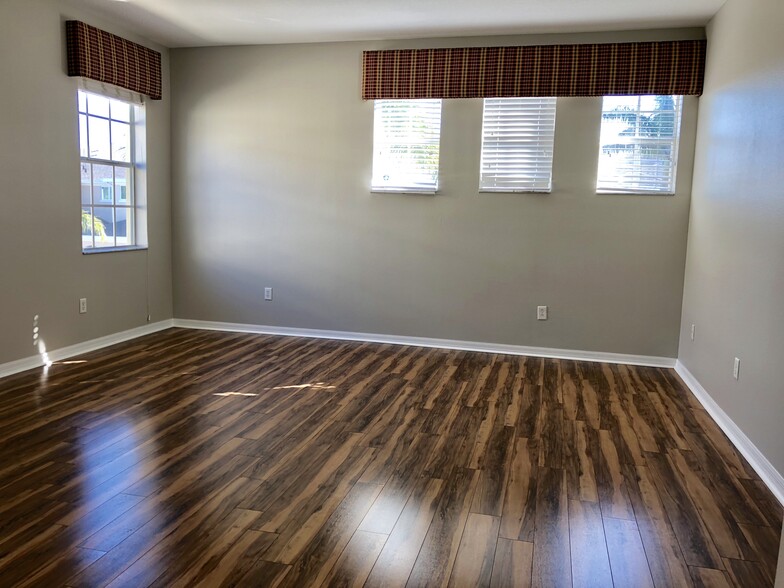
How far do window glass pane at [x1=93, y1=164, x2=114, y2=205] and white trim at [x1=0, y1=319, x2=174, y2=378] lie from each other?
3.63ft

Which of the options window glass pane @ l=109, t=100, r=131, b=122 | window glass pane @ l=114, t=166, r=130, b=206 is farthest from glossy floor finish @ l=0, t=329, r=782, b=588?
window glass pane @ l=109, t=100, r=131, b=122

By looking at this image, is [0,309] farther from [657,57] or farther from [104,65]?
[657,57]

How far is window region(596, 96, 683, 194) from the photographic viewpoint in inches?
190

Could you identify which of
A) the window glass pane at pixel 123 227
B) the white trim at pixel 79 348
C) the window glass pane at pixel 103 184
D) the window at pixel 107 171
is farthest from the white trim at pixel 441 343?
the window glass pane at pixel 103 184

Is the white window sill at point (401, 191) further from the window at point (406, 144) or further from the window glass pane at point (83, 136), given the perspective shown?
the window glass pane at point (83, 136)

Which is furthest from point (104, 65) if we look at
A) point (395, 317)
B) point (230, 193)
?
point (395, 317)

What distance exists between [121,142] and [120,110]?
0.26m

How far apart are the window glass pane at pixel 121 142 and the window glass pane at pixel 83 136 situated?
35 centimetres

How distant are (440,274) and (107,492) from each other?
3381mm

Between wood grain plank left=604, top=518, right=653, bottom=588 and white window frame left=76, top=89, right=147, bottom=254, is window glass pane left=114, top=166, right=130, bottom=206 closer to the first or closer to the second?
white window frame left=76, top=89, right=147, bottom=254

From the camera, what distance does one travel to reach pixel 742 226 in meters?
3.49

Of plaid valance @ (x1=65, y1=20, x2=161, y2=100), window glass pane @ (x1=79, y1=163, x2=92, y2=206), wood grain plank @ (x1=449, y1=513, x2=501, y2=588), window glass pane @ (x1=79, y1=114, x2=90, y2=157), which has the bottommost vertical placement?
wood grain plank @ (x1=449, y1=513, x2=501, y2=588)

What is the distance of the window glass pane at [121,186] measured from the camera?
529 cm

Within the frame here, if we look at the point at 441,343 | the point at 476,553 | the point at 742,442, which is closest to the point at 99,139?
the point at 441,343
